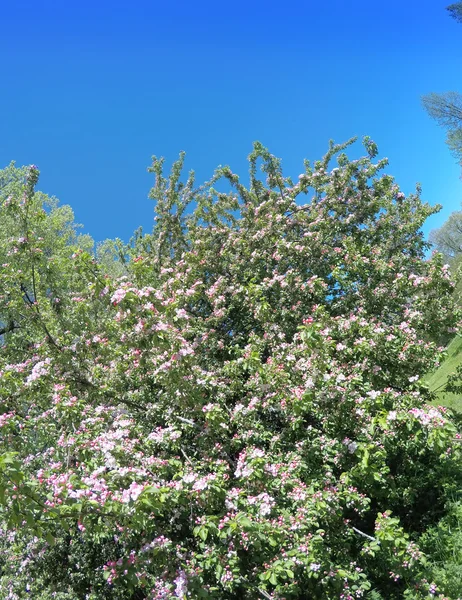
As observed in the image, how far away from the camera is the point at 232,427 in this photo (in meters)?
4.54

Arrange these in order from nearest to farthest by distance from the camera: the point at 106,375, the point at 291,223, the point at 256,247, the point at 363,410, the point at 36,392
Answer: the point at 363,410, the point at 36,392, the point at 106,375, the point at 256,247, the point at 291,223

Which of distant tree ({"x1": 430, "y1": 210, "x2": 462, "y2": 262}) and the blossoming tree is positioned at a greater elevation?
distant tree ({"x1": 430, "y1": 210, "x2": 462, "y2": 262})

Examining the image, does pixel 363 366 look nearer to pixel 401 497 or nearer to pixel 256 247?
pixel 401 497

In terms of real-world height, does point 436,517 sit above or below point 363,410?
below

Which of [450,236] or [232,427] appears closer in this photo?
[232,427]

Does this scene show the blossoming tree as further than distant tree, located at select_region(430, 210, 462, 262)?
No

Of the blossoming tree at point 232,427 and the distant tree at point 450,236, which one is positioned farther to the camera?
the distant tree at point 450,236

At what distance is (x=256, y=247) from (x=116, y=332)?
2982 millimetres

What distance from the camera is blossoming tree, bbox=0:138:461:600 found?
124 inches

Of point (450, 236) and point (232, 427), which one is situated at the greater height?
point (450, 236)

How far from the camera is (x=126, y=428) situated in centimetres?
407

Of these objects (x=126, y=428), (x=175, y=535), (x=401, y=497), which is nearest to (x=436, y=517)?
(x=401, y=497)

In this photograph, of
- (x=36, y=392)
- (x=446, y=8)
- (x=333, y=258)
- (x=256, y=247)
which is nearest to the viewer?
(x=36, y=392)

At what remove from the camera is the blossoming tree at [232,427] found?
10.3 ft
